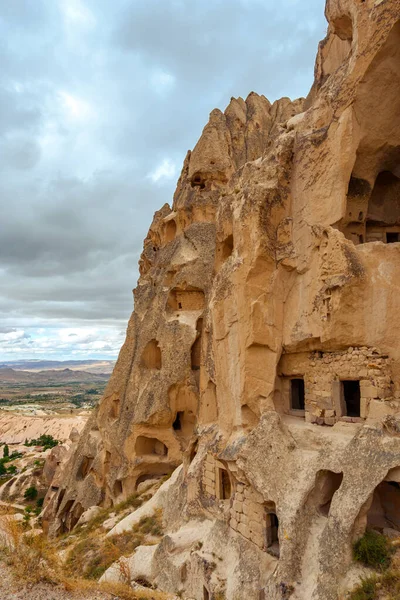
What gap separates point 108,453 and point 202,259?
890cm

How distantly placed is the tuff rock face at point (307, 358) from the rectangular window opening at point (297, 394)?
5 cm

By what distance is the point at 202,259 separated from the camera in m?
16.2

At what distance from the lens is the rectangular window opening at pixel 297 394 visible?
32.6ft

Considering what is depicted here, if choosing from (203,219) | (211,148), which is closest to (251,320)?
(203,219)

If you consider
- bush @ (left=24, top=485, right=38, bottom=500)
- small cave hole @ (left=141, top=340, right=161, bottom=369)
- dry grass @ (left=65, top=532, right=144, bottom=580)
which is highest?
small cave hole @ (left=141, top=340, right=161, bottom=369)

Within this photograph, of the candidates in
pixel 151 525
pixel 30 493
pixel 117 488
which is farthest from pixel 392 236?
pixel 30 493

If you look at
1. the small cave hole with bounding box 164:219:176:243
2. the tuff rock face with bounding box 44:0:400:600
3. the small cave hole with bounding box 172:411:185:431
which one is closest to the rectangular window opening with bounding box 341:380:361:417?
the tuff rock face with bounding box 44:0:400:600

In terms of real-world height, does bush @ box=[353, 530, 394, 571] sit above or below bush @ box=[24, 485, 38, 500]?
above

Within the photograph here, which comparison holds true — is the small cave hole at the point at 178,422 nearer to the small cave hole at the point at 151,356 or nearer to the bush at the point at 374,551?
the small cave hole at the point at 151,356

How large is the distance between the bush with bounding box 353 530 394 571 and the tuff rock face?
14 cm

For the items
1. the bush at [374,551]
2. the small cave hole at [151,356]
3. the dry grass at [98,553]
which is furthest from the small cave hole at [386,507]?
the small cave hole at [151,356]

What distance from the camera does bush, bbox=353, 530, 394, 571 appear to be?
5777 millimetres

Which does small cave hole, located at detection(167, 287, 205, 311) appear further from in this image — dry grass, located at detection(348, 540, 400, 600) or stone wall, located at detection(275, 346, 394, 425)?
dry grass, located at detection(348, 540, 400, 600)

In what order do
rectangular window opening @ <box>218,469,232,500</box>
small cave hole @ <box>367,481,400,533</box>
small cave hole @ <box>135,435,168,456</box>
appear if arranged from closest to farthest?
1. small cave hole @ <box>367,481,400,533</box>
2. rectangular window opening @ <box>218,469,232,500</box>
3. small cave hole @ <box>135,435,168,456</box>
